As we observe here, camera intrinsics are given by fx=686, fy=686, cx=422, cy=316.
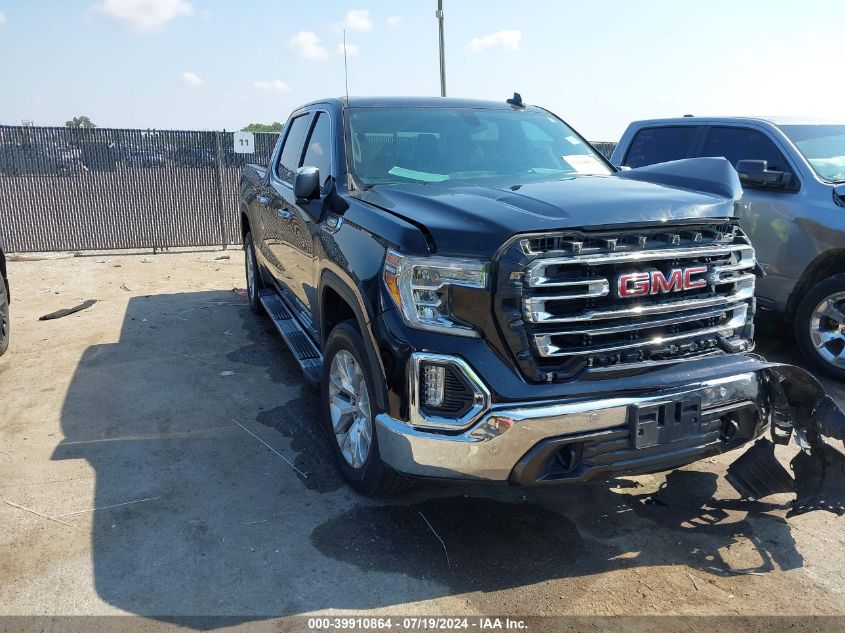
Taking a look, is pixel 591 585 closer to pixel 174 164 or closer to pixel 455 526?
pixel 455 526

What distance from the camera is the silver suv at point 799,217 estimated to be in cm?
530

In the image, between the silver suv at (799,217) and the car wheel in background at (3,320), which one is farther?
the car wheel in background at (3,320)

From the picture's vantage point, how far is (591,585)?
9.53ft

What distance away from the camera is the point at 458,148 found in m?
4.22

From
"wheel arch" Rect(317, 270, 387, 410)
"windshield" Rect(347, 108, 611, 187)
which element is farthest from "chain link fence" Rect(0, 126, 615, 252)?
"wheel arch" Rect(317, 270, 387, 410)

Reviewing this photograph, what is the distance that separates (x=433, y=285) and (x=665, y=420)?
1091 mm

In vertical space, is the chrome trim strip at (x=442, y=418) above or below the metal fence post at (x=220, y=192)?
below

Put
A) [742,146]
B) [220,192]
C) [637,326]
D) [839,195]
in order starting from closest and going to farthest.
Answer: [637,326] → [839,195] → [742,146] → [220,192]

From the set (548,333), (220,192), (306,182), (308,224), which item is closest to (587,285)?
(548,333)

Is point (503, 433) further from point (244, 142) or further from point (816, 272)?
point (244, 142)

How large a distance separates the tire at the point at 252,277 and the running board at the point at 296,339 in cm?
59

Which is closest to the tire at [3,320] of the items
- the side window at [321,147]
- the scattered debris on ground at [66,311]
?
the scattered debris on ground at [66,311]

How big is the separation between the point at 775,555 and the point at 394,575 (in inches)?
68.8

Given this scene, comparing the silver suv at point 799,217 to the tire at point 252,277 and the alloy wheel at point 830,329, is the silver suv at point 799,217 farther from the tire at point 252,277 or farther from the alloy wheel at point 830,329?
the tire at point 252,277
